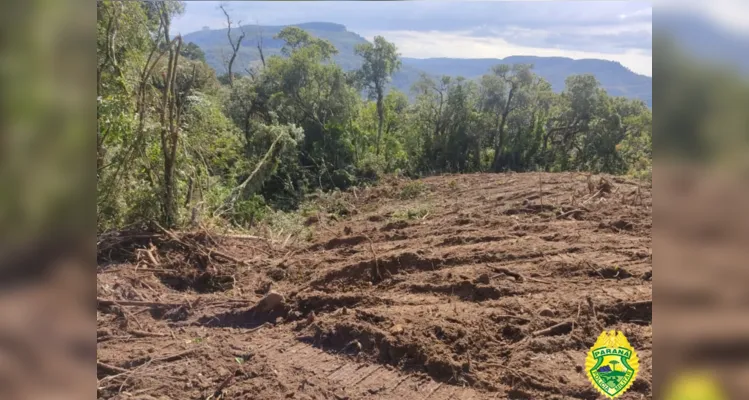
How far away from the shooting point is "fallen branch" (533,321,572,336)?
3.87m

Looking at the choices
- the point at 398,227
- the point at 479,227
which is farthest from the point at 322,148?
the point at 479,227

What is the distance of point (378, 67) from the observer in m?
16.7

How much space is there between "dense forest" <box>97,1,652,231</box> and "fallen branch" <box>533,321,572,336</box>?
4716mm

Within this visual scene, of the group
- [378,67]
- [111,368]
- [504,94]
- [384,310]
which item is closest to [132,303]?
[111,368]

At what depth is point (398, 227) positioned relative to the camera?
7.97 m

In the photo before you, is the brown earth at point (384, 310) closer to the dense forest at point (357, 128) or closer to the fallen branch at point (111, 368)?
the fallen branch at point (111, 368)

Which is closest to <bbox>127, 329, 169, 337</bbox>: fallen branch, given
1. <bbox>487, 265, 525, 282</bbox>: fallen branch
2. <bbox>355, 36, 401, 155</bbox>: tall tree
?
<bbox>487, 265, 525, 282</bbox>: fallen branch

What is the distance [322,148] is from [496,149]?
20.9 ft

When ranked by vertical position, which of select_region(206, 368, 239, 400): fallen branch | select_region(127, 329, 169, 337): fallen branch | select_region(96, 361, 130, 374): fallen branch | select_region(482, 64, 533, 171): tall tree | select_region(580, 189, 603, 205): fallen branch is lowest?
select_region(206, 368, 239, 400): fallen branch

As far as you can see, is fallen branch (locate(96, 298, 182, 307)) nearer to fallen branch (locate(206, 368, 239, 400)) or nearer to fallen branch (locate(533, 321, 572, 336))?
fallen branch (locate(206, 368, 239, 400))

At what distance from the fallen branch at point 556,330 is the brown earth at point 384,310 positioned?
12 millimetres

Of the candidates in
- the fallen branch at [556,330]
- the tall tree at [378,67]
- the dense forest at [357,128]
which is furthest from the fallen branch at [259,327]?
the tall tree at [378,67]
